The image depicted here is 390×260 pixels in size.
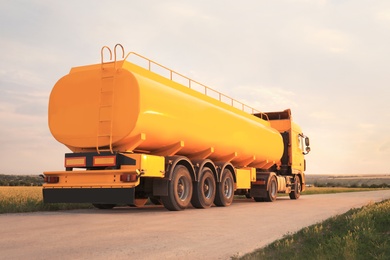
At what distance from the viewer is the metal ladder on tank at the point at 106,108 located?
12.4 meters

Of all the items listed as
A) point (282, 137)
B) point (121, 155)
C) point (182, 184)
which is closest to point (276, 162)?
point (282, 137)

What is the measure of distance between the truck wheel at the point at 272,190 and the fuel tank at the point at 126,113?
5.91 meters

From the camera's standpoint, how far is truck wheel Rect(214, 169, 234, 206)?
15755 mm

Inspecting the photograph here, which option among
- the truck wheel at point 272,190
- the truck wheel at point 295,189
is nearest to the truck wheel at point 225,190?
the truck wheel at point 272,190

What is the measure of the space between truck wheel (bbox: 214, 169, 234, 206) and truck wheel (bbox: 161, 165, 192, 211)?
218 centimetres

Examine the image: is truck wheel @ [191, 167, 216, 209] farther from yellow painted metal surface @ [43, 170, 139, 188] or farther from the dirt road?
yellow painted metal surface @ [43, 170, 139, 188]

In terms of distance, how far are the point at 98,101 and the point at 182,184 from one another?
11.2 feet

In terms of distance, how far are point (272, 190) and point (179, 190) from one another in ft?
27.5

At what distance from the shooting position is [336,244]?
21.2ft

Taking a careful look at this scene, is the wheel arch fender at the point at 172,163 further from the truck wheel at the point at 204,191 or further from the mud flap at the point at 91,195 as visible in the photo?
the mud flap at the point at 91,195

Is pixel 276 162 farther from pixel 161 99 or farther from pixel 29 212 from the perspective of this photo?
pixel 29 212

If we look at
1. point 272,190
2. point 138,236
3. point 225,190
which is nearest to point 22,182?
point 272,190

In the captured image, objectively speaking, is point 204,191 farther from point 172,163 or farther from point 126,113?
point 126,113

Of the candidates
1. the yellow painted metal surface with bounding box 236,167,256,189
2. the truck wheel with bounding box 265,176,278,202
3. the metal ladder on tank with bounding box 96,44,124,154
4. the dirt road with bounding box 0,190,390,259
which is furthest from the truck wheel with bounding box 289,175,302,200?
the metal ladder on tank with bounding box 96,44,124,154
